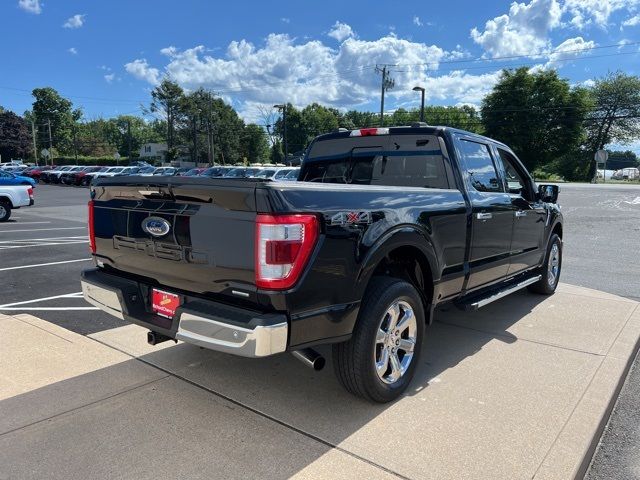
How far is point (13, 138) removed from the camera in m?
100

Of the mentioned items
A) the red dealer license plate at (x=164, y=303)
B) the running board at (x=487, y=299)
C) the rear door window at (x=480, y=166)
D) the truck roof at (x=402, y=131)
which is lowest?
the running board at (x=487, y=299)

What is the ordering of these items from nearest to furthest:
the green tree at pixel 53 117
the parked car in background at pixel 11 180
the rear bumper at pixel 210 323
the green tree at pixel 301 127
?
1. the rear bumper at pixel 210 323
2. the parked car in background at pixel 11 180
3. the green tree at pixel 53 117
4. the green tree at pixel 301 127

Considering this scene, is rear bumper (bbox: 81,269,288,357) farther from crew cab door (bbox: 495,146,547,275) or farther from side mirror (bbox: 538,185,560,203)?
side mirror (bbox: 538,185,560,203)

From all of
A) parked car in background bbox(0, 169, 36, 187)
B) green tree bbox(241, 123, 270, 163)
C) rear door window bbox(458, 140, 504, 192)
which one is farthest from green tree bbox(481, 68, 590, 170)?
rear door window bbox(458, 140, 504, 192)

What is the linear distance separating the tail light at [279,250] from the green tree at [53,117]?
10939 centimetres

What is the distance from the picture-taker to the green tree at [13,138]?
98938mm

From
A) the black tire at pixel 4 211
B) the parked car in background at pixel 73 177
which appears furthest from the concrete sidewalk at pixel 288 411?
the parked car in background at pixel 73 177

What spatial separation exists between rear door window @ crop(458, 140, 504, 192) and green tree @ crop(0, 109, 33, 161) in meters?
116

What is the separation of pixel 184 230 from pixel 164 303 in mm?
543

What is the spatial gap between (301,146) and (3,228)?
9774 cm

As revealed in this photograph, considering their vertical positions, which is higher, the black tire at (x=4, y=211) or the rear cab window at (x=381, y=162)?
the rear cab window at (x=381, y=162)

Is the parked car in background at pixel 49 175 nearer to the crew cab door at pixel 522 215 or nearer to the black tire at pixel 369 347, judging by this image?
the crew cab door at pixel 522 215

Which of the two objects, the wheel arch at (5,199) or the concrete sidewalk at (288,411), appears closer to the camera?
the concrete sidewalk at (288,411)

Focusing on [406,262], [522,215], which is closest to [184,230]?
[406,262]
